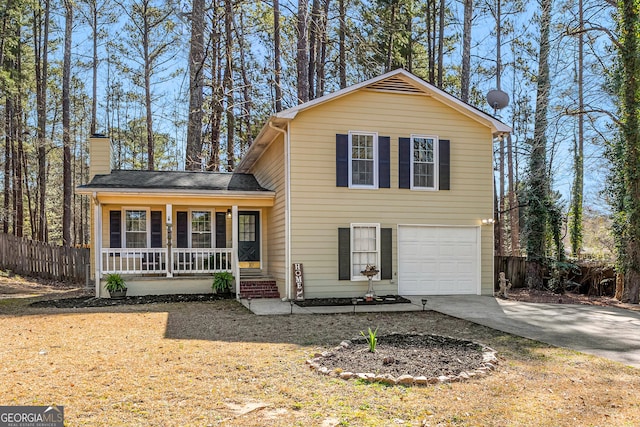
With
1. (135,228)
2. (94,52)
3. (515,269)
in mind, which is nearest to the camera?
(135,228)

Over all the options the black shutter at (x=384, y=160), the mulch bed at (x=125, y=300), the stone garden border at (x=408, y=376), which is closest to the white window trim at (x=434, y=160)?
the black shutter at (x=384, y=160)

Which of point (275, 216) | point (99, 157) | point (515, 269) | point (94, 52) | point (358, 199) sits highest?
point (94, 52)

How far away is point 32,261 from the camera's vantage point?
1778cm

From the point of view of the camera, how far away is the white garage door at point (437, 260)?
41.2 ft

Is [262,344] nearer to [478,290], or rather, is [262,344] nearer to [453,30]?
[478,290]

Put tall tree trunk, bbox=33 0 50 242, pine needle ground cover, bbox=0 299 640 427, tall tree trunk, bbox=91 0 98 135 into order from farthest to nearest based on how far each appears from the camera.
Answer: tall tree trunk, bbox=91 0 98 135 → tall tree trunk, bbox=33 0 50 242 → pine needle ground cover, bbox=0 299 640 427

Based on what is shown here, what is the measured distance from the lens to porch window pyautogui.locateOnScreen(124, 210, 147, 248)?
14.2 meters

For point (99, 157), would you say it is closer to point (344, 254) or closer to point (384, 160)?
point (344, 254)

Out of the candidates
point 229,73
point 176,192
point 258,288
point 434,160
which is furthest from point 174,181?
point 229,73

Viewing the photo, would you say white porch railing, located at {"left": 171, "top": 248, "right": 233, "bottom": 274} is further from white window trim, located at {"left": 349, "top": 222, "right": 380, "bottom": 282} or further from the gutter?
white window trim, located at {"left": 349, "top": 222, "right": 380, "bottom": 282}

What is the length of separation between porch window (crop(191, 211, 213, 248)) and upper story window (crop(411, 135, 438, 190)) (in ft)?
20.2

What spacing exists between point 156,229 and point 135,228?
576 mm

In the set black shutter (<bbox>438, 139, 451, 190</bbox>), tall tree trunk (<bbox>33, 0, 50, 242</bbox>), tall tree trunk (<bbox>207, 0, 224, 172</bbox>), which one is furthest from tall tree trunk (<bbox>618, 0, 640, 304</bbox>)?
tall tree trunk (<bbox>33, 0, 50, 242</bbox>)

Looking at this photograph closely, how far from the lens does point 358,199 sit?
482 inches
